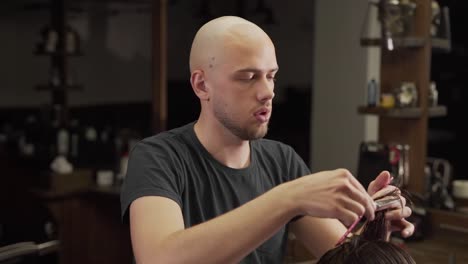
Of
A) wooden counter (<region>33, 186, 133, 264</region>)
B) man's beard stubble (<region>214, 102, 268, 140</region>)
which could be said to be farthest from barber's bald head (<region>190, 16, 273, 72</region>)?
wooden counter (<region>33, 186, 133, 264</region>)

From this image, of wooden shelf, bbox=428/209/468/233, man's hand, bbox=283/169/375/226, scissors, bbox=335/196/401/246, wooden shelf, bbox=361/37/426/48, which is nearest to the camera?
man's hand, bbox=283/169/375/226

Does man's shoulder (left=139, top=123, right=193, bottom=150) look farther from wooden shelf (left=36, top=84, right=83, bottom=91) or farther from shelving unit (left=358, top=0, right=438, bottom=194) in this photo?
wooden shelf (left=36, top=84, right=83, bottom=91)

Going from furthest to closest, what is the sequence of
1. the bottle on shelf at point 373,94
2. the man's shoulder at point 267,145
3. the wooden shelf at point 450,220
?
the bottle on shelf at point 373,94, the wooden shelf at point 450,220, the man's shoulder at point 267,145

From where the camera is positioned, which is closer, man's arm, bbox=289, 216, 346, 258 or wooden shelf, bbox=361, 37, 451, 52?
man's arm, bbox=289, 216, 346, 258

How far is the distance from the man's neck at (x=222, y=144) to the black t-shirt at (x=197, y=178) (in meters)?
0.01

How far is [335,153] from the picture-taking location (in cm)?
459

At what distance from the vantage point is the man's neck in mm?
1601

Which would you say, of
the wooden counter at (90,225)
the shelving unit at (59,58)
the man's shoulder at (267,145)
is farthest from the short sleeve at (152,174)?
the shelving unit at (59,58)

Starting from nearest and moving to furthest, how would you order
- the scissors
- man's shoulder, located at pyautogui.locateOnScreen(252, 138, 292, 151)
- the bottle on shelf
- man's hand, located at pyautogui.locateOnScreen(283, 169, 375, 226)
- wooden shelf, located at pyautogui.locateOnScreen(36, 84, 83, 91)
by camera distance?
man's hand, located at pyautogui.locateOnScreen(283, 169, 375, 226) < the scissors < man's shoulder, located at pyautogui.locateOnScreen(252, 138, 292, 151) < the bottle on shelf < wooden shelf, located at pyautogui.locateOnScreen(36, 84, 83, 91)

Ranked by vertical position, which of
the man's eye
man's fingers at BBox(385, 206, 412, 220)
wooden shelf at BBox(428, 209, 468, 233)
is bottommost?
wooden shelf at BBox(428, 209, 468, 233)

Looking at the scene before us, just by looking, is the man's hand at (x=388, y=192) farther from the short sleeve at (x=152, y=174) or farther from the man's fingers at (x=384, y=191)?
the short sleeve at (x=152, y=174)

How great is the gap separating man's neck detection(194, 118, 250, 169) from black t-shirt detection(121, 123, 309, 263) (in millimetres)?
13

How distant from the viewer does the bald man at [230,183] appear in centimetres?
119

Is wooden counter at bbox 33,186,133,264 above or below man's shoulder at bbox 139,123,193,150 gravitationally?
below
